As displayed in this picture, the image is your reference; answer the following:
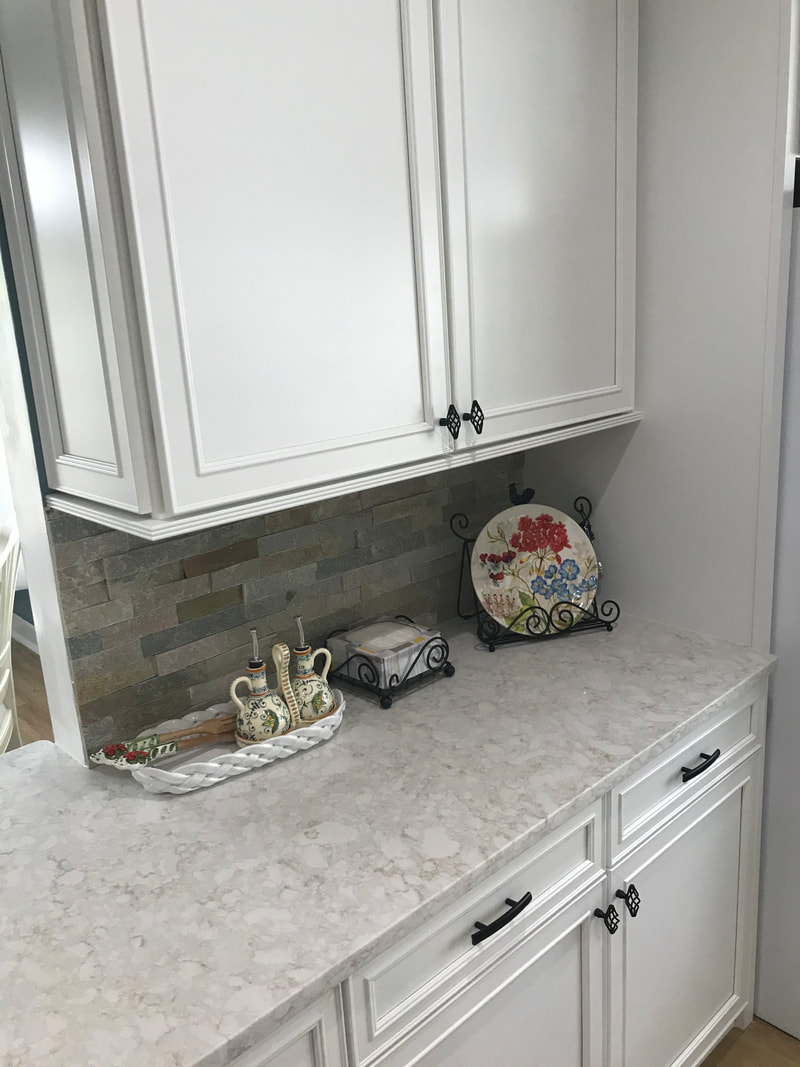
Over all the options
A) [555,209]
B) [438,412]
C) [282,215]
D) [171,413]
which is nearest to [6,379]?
[171,413]

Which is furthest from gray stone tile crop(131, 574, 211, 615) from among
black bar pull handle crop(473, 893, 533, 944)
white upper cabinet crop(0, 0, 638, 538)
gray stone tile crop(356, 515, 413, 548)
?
black bar pull handle crop(473, 893, 533, 944)

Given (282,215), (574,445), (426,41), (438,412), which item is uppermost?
(426,41)

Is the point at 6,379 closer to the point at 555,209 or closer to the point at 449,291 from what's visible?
the point at 449,291

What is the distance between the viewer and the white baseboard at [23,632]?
205 centimetres

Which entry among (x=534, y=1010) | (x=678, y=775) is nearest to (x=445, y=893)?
(x=534, y=1010)

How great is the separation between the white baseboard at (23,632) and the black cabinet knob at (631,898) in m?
1.38

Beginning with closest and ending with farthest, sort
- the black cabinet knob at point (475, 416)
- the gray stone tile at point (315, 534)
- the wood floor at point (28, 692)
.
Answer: the black cabinet knob at point (475, 416) → the gray stone tile at point (315, 534) → the wood floor at point (28, 692)

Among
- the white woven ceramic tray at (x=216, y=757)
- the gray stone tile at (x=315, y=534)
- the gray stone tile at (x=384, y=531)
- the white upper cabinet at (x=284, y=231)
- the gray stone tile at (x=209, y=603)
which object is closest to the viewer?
the white upper cabinet at (x=284, y=231)

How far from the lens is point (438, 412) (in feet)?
4.66

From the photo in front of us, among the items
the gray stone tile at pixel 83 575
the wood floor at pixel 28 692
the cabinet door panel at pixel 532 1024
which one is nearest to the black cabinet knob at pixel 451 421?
the gray stone tile at pixel 83 575

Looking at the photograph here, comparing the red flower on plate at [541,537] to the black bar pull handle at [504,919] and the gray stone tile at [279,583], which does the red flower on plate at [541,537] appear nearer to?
the gray stone tile at [279,583]

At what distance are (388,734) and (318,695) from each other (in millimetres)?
138

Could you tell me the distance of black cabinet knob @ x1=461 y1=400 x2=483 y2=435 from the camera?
145cm

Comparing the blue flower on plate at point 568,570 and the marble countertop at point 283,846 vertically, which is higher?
the blue flower on plate at point 568,570
